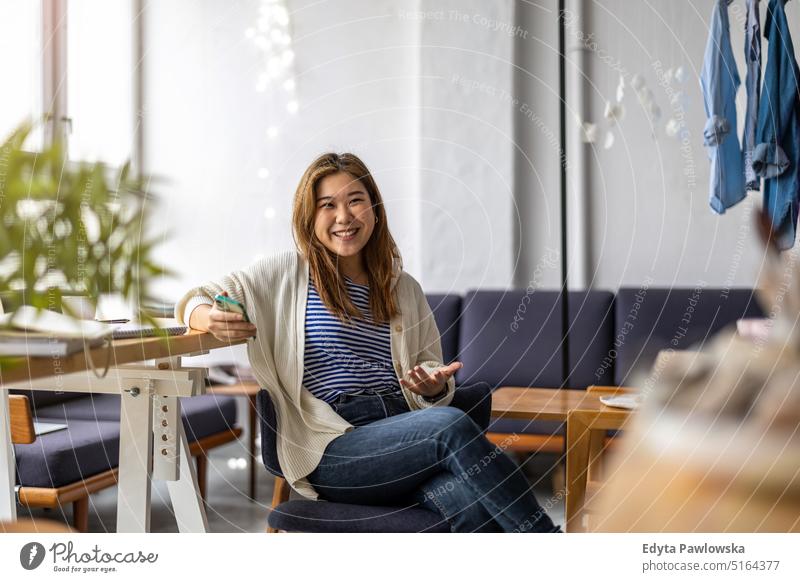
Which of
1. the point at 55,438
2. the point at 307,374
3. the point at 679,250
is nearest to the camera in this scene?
the point at 307,374

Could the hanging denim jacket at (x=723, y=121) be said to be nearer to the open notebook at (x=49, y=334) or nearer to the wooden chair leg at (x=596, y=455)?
the wooden chair leg at (x=596, y=455)

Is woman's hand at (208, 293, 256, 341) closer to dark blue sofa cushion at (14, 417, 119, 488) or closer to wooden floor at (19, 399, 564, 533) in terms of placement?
wooden floor at (19, 399, 564, 533)

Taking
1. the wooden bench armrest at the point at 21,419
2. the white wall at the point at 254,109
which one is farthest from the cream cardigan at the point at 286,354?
the wooden bench armrest at the point at 21,419

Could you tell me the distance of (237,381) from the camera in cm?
250

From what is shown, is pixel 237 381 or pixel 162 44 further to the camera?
pixel 237 381

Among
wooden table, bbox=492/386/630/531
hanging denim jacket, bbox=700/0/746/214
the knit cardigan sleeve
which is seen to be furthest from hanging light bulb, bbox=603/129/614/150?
the knit cardigan sleeve

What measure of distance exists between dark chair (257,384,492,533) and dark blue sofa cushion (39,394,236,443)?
789 millimetres

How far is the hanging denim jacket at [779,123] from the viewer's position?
4.93 ft

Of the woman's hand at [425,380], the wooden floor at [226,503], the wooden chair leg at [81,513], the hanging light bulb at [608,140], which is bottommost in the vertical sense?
the wooden floor at [226,503]

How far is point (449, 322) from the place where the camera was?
252cm

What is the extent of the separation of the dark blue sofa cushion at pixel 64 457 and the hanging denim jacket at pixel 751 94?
151 cm

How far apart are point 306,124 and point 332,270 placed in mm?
680
